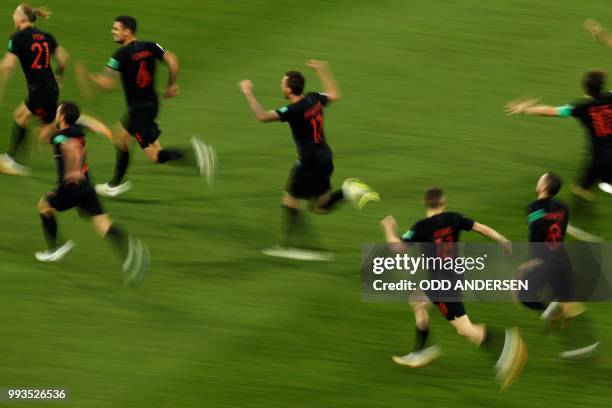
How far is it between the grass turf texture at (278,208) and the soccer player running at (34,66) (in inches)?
31.9

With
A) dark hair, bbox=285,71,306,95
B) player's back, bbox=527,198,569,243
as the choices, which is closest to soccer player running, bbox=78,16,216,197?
dark hair, bbox=285,71,306,95

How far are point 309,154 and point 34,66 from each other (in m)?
4.12

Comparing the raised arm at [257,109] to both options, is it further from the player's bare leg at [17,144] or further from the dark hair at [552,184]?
the player's bare leg at [17,144]

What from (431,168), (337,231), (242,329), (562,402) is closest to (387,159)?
(431,168)

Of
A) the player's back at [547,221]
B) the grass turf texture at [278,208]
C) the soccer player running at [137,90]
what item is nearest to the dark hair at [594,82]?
the grass turf texture at [278,208]

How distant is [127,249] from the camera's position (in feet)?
45.0

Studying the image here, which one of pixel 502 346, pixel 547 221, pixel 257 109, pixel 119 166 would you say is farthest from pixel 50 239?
pixel 547 221

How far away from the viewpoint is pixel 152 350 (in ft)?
41.5

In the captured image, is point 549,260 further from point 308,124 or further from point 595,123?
point 308,124

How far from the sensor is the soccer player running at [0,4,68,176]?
15719 millimetres

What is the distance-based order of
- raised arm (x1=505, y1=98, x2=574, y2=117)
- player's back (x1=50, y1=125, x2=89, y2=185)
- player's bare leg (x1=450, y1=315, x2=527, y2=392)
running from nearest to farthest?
player's bare leg (x1=450, y1=315, x2=527, y2=392)
player's back (x1=50, y1=125, x2=89, y2=185)
raised arm (x1=505, y1=98, x2=574, y2=117)

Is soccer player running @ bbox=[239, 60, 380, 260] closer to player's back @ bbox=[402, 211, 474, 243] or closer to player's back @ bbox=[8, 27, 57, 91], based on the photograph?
player's back @ bbox=[402, 211, 474, 243]

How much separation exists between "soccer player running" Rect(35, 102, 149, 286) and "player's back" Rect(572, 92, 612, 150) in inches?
209

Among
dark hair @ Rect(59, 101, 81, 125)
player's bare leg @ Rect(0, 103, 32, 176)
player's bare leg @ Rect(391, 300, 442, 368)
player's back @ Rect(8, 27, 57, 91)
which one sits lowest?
player's bare leg @ Rect(0, 103, 32, 176)
